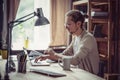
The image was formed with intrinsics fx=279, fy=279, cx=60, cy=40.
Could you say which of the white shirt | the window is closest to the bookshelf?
the window

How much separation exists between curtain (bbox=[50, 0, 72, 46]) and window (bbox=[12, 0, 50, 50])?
0.14 meters

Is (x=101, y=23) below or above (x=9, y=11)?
below

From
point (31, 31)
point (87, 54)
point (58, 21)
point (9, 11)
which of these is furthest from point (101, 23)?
point (87, 54)

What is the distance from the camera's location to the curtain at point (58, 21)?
4789 mm

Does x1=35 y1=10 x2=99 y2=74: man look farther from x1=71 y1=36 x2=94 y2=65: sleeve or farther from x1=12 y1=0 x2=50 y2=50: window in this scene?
x1=12 y1=0 x2=50 y2=50: window

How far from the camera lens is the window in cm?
483

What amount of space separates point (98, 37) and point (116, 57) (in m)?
0.52

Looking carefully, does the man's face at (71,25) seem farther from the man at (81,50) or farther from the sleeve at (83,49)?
the sleeve at (83,49)

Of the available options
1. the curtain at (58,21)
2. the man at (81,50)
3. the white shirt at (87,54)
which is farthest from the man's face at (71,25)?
the curtain at (58,21)

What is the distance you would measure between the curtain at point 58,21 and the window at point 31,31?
0.48ft

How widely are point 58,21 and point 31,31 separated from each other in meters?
0.51

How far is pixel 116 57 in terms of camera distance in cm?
456

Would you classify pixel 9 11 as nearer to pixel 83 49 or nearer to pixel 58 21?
pixel 58 21

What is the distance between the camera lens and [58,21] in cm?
484
